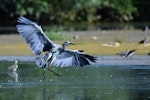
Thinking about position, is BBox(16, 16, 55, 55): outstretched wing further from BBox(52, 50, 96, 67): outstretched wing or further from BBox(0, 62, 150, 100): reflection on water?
BBox(0, 62, 150, 100): reflection on water

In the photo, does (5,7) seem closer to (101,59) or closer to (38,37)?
(101,59)

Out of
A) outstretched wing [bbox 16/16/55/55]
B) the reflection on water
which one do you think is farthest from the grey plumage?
the reflection on water

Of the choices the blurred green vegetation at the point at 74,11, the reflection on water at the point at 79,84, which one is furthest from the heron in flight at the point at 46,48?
the blurred green vegetation at the point at 74,11

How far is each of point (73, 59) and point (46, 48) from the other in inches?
30.1

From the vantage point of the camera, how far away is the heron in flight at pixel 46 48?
1276 centimetres

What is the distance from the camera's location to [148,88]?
39.7ft

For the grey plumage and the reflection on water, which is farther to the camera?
the grey plumage

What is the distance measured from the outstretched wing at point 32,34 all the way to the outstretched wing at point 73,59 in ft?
1.35

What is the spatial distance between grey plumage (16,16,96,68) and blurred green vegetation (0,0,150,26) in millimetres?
18560

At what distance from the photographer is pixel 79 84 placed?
41.6 ft

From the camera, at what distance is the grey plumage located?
1276 centimetres

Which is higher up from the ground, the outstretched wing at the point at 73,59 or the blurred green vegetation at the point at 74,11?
the blurred green vegetation at the point at 74,11

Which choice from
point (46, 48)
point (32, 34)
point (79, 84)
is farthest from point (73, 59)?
point (32, 34)

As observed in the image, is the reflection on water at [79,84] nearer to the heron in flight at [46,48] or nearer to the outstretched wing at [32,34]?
the heron in flight at [46,48]
